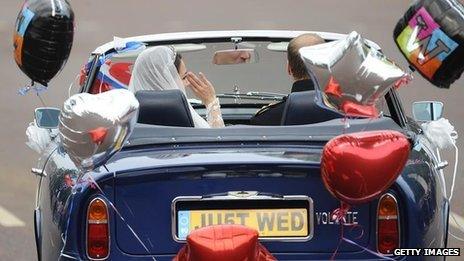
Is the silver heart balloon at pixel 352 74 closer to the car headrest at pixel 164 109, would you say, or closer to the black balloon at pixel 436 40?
the black balloon at pixel 436 40

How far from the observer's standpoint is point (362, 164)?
582cm

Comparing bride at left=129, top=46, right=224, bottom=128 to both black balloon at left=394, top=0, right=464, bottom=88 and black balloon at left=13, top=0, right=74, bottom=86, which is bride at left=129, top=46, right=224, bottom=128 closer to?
black balloon at left=13, top=0, right=74, bottom=86

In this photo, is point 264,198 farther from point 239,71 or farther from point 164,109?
point 239,71

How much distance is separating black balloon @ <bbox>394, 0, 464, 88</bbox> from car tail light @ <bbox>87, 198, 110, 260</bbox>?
1.52m

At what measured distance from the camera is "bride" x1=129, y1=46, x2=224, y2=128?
752 centimetres

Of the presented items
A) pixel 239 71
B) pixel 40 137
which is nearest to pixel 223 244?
pixel 40 137

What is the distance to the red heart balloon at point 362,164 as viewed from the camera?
582cm

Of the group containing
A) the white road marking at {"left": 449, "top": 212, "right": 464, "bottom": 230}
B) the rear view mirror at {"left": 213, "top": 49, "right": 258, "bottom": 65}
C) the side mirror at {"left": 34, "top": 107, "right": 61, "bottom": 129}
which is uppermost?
the rear view mirror at {"left": 213, "top": 49, "right": 258, "bottom": 65}

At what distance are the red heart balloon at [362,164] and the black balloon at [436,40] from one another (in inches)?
17.0

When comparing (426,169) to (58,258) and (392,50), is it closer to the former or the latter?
(58,258)

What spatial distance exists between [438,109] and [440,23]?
5.36ft

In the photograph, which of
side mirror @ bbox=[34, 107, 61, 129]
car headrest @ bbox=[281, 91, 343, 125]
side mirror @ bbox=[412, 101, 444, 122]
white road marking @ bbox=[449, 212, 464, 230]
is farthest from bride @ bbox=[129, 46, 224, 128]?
white road marking @ bbox=[449, 212, 464, 230]

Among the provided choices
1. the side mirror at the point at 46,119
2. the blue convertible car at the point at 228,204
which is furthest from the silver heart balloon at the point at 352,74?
the side mirror at the point at 46,119

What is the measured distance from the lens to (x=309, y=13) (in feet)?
79.0
